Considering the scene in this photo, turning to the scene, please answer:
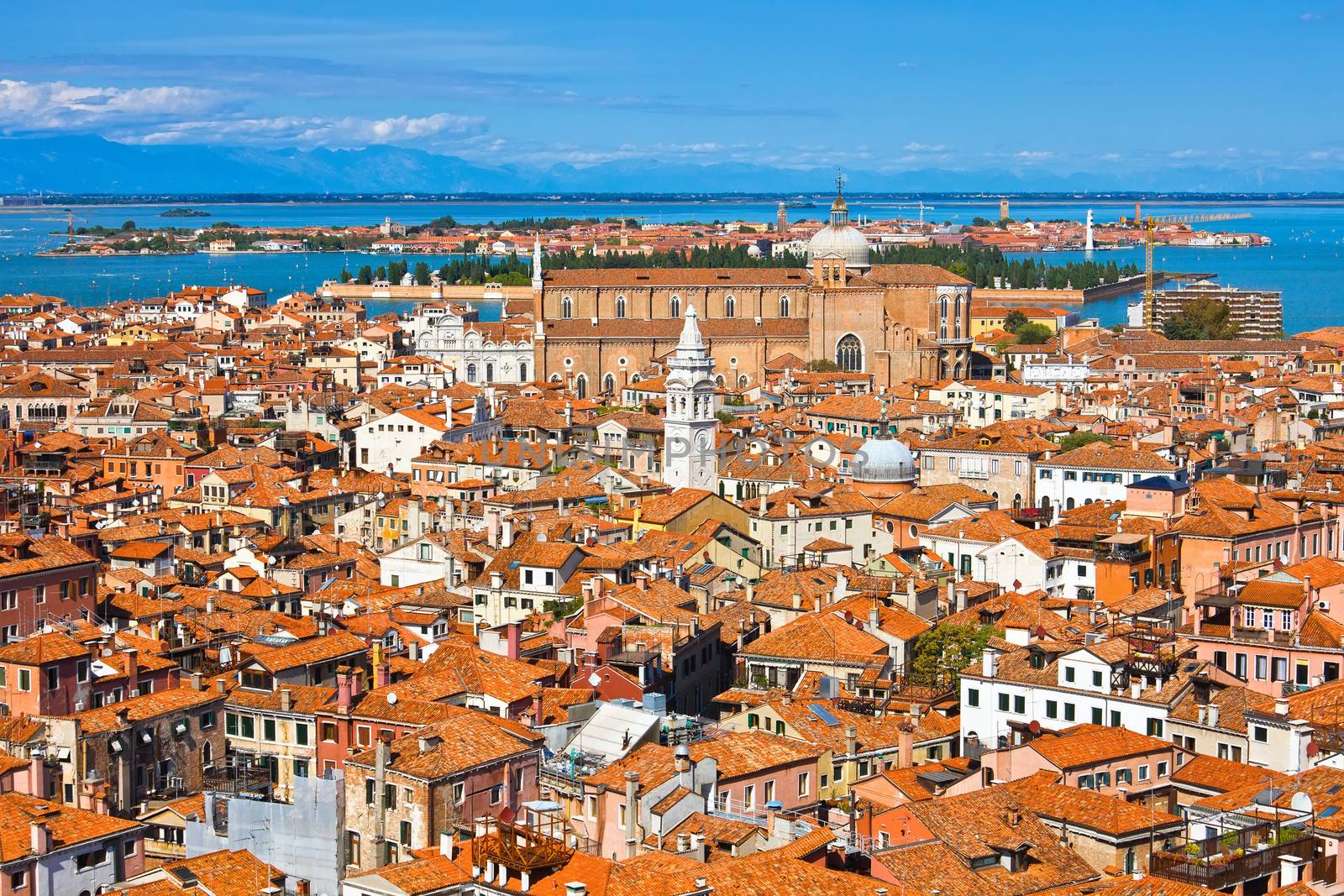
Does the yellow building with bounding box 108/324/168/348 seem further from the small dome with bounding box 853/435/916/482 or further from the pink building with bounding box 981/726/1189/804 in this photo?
the pink building with bounding box 981/726/1189/804

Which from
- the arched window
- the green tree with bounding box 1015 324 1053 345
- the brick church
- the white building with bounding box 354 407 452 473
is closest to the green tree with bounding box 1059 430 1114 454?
the white building with bounding box 354 407 452 473

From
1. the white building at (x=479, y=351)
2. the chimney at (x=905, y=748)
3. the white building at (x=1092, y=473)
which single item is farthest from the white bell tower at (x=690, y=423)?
the white building at (x=479, y=351)

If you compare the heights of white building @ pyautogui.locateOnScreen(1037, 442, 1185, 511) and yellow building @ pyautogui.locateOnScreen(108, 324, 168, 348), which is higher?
white building @ pyautogui.locateOnScreen(1037, 442, 1185, 511)

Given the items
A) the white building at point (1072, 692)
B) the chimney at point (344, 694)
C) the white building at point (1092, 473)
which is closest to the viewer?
the chimney at point (344, 694)

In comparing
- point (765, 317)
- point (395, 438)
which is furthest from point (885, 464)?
point (765, 317)

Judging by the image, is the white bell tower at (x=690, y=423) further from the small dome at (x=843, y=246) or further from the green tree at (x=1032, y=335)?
the green tree at (x=1032, y=335)

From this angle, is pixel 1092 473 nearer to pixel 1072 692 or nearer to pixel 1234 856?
pixel 1072 692
